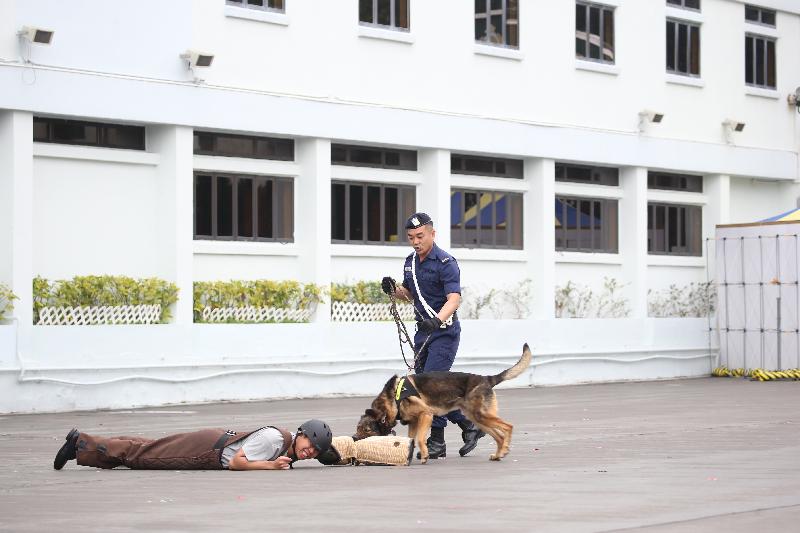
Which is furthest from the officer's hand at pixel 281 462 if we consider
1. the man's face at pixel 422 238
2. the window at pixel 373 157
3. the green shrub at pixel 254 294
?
the window at pixel 373 157

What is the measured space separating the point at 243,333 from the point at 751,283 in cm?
1188

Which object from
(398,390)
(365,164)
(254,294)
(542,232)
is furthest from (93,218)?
(398,390)

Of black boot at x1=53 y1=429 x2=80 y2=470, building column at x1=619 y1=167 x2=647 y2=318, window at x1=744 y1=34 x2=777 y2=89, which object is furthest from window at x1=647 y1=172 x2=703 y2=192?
black boot at x1=53 y1=429 x2=80 y2=470

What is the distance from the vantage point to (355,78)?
88.5 feet

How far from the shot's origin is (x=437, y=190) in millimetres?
28359

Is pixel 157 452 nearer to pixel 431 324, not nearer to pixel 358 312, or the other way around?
pixel 431 324

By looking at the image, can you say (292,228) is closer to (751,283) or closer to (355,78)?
(355,78)

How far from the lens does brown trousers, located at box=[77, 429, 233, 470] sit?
500 inches

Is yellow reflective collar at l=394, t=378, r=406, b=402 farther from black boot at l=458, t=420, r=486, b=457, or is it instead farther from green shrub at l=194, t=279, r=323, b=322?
green shrub at l=194, t=279, r=323, b=322

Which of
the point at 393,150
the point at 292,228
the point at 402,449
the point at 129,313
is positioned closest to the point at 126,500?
the point at 402,449

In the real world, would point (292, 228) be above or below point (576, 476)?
above

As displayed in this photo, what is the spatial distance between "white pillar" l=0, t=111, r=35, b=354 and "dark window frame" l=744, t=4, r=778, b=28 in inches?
744

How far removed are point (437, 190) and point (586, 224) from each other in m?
5.07

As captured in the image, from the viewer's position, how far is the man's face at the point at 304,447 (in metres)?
12.7
